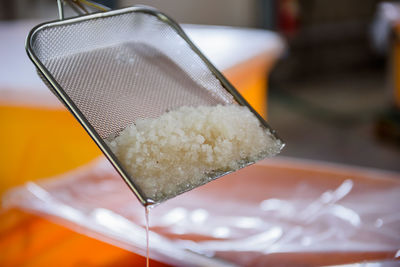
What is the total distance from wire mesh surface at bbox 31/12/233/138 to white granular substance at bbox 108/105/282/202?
51 millimetres

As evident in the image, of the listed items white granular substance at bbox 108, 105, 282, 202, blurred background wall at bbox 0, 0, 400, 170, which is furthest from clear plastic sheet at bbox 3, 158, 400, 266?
blurred background wall at bbox 0, 0, 400, 170

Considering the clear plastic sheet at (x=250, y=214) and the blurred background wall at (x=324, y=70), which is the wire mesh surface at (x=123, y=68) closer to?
the clear plastic sheet at (x=250, y=214)

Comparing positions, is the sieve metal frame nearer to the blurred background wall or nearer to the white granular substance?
the white granular substance

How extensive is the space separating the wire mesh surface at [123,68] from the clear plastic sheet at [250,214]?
1.01 feet

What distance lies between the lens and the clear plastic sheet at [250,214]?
3.38 feet

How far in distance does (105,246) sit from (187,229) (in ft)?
0.64

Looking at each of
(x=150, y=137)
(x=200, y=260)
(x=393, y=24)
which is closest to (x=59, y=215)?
(x=200, y=260)

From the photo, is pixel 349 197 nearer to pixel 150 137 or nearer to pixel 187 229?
pixel 187 229

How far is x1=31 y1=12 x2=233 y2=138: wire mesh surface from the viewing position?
82cm

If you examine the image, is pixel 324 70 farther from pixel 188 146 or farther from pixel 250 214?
pixel 188 146

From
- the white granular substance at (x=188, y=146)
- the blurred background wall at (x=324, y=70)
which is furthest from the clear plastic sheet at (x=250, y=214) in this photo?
the blurred background wall at (x=324, y=70)

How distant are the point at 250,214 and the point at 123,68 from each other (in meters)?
0.52

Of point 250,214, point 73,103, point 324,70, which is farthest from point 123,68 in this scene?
point 324,70

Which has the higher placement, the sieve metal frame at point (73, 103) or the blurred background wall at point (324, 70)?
the blurred background wall at point (324, 70)
